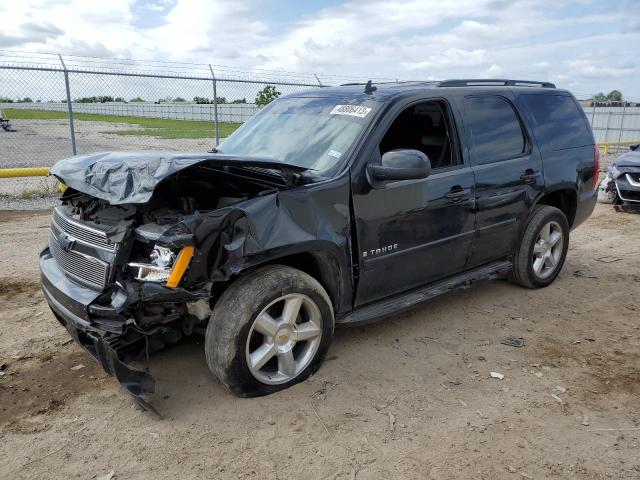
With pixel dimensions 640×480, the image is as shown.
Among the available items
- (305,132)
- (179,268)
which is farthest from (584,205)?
(179,268)

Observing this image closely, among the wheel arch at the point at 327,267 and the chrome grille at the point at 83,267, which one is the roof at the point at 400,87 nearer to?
the wheel arch at the point at 327,267

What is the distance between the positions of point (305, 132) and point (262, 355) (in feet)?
5.57

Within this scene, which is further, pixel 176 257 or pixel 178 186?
pixel 178 186

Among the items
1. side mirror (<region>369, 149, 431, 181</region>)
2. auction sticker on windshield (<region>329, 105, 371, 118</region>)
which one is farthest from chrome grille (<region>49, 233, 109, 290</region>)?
auction sticker on windshield (<region>329, 105, 371, 118</region>)

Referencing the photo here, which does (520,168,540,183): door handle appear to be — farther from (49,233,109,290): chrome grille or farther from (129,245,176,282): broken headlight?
(49,233,109,290): chrome grille

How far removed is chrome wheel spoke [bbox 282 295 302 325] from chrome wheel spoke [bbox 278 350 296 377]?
0.69 feet

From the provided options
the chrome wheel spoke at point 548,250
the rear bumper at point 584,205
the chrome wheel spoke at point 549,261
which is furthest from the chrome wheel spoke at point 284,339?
the rear bumper at point 584,205

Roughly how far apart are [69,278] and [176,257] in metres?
0.92

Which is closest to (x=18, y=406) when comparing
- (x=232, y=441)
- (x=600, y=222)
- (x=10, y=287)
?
(x=232, y=441)

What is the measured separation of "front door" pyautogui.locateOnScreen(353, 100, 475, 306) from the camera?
3.60 m

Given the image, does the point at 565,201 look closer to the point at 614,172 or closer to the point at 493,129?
the point at 493,129

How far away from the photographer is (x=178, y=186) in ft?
10.2

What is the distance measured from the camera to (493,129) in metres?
4.52

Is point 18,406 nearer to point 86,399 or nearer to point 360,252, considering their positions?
point 86,399
